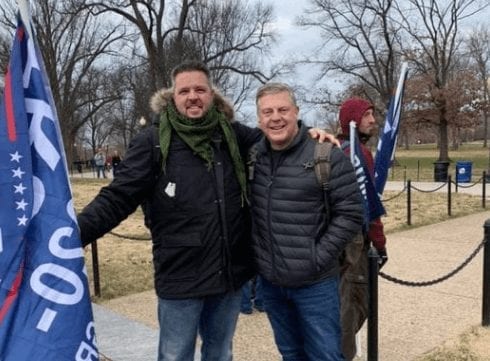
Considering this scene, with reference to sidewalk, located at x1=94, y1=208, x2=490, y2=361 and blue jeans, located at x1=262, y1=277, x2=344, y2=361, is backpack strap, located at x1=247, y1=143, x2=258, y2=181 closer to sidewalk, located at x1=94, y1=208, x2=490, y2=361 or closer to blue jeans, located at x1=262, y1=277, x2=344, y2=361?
blue jeans, located at x1=262, y1=277, x2=344, y2=361

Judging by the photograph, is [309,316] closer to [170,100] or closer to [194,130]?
[194,130]

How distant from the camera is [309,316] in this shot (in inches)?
A: 117

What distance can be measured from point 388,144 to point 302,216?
187 cm

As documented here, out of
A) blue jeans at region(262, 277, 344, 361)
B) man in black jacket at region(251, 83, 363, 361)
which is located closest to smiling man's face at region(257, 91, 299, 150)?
man in black jacket at region(251, 83, 363, 361)

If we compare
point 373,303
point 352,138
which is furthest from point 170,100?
point 373,303

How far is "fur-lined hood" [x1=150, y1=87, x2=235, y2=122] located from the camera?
295cm

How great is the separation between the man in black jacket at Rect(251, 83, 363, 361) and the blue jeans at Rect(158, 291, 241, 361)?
0.28m

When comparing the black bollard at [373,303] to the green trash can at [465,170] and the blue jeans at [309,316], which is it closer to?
the blue jeans at [309,316]

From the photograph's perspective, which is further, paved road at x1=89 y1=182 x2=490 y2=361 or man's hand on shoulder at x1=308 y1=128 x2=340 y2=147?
paved road at x1=89 y1=182 x2=490 y2=361

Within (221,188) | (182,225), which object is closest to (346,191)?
(221,188)

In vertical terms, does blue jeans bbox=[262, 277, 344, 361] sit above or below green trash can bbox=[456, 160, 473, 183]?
above

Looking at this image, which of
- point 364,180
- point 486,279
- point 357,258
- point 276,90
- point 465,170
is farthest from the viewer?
point 465,170

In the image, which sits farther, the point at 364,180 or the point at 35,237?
the point at 364,180

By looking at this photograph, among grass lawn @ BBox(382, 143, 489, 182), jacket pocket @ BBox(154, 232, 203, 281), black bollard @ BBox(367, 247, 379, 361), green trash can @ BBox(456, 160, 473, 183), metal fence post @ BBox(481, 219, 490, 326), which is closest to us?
jacket pocket @ BBox(154, 232, 203, 281)
